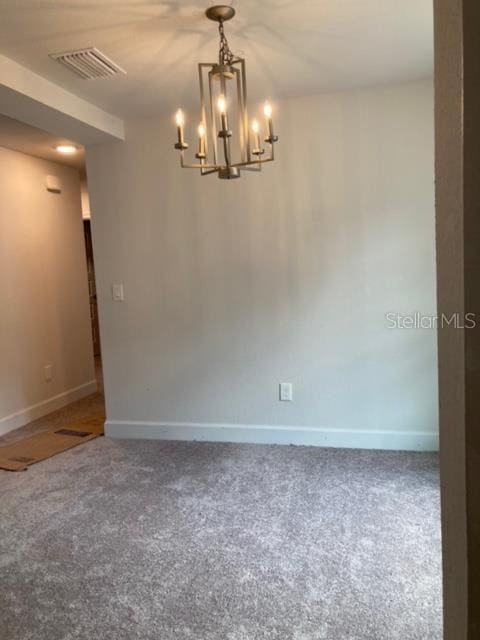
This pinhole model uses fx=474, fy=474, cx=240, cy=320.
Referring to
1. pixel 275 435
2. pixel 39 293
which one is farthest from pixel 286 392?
pixel 39 293

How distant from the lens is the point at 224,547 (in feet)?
6.89

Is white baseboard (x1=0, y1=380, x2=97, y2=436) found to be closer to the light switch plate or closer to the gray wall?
the gray wall

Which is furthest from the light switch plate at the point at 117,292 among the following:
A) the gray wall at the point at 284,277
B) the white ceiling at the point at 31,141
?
the white ceiling at the point at 31,141

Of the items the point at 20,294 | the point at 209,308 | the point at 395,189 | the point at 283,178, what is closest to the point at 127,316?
the point at 209,308

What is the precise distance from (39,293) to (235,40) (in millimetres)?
2988

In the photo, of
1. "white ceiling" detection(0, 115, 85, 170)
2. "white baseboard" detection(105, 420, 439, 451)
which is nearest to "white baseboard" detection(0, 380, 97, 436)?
"white baseboard" detection(105, 420, 439, 451)

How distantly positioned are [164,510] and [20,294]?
252cm

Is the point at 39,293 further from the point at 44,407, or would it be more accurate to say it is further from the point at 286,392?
the point at 286,392

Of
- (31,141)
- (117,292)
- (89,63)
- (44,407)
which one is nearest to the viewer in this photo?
(89,63)

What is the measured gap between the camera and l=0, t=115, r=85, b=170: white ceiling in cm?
336

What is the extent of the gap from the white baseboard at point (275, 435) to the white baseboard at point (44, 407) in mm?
888

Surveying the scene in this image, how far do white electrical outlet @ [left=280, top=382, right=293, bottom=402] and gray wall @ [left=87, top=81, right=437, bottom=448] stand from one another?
56 millimetres

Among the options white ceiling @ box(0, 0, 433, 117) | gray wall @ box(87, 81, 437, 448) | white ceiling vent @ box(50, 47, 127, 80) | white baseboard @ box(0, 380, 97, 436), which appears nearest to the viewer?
white ceiling @ box(0, 0, 433, 117)

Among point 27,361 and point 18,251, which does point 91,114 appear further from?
point 27,361
